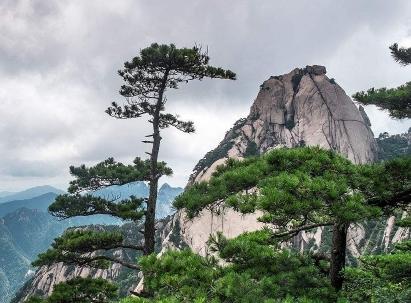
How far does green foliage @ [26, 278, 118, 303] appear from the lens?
633 inches

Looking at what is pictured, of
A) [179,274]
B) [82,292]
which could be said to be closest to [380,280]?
[179,274]

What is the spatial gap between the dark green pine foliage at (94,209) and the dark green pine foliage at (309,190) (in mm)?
8620

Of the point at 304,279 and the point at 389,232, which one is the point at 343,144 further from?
the point at 304,279

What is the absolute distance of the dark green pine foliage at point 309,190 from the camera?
6500 mm

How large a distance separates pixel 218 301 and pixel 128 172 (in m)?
12.3

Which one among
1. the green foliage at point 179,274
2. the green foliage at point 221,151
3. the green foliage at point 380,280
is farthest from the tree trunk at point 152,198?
the green foliage at point 221,151

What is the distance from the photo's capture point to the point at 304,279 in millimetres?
7977

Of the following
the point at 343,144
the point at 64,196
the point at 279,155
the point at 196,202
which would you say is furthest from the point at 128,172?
the point at 343,144

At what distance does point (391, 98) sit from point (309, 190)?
6218 millimetres

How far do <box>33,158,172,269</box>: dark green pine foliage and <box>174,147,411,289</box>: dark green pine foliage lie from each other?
862 cm

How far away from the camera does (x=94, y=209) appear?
696 inches

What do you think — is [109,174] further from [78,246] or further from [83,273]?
[83,273]

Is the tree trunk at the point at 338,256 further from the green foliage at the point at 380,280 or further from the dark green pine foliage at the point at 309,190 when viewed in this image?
the green foliage at the point at 380,280

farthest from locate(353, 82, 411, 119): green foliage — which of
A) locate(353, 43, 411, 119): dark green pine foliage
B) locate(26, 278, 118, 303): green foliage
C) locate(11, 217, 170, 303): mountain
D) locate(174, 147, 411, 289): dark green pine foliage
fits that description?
locate(11, 217, 170, 303): mountain
